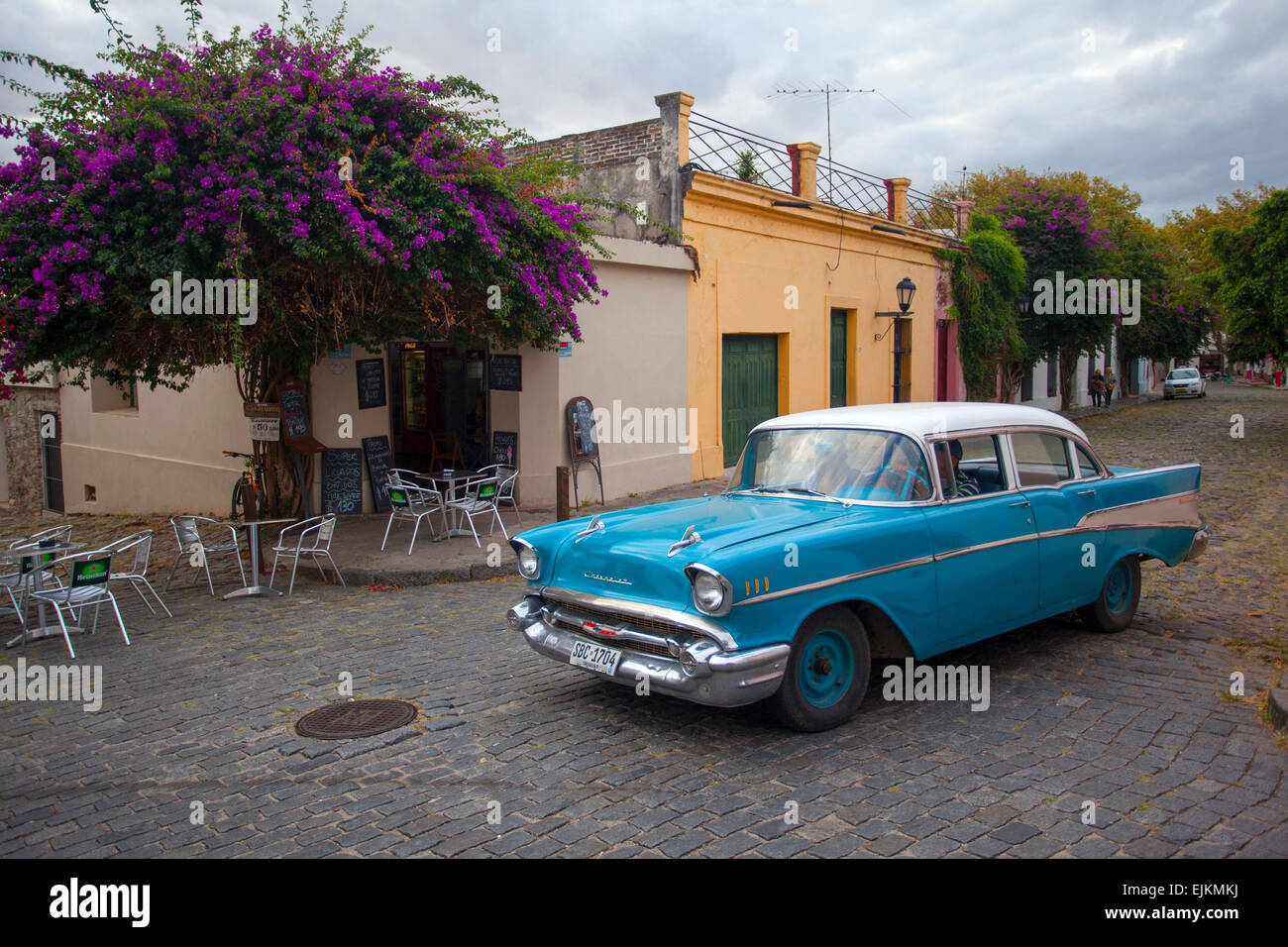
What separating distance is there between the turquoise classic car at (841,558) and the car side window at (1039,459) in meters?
0.01

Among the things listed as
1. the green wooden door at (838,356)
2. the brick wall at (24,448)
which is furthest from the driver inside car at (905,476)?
Result: the brick wall at (24,448)

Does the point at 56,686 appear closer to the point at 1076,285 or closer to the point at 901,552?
the point at 901,552

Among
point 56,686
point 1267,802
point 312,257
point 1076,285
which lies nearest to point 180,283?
point 312,257

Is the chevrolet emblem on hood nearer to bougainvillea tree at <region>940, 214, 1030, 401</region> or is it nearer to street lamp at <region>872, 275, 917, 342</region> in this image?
street lamp at <region>872, 275, 917, 342</region>

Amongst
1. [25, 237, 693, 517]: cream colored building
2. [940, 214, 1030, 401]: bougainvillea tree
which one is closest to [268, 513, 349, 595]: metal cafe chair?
[25, 237, 693, 517]: cream colored building

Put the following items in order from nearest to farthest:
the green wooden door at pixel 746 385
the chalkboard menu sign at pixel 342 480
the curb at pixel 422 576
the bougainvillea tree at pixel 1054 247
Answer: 1. the curb at pixel 422 576
2. the chalkboard menu sign at pixel 342 480
3. the green wooden door at pixel 746 385
4. the bougainvillea tree at pixel 1054 247

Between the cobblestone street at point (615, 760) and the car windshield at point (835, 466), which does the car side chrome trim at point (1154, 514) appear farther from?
the car windshield at point (835, 466)

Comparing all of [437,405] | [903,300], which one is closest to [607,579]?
[437,405]

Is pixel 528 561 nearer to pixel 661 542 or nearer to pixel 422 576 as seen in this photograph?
pixel 661 542

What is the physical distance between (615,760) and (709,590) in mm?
976

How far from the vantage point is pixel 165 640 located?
704 cm

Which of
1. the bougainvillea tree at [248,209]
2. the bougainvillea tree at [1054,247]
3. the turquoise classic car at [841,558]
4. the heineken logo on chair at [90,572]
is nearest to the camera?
the turquoise classic car at [841,558]

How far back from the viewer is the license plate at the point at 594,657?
4.76m

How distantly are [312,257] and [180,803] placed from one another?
5583mm
